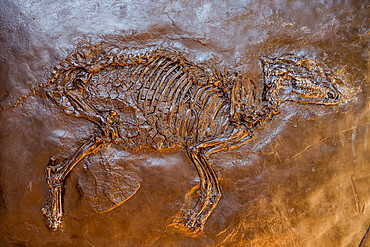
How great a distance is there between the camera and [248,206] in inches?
97.3

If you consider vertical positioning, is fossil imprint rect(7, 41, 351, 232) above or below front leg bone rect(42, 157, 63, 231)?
above

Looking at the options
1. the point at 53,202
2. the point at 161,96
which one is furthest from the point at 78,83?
the point at 53,202

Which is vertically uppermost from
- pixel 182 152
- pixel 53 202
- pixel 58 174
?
pixel 182 152

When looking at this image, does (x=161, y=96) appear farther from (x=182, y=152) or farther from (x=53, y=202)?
(x=53, y=202)

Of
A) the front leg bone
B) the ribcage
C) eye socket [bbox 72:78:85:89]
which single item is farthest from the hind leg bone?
eye socket [bbox 72:78:85:89]

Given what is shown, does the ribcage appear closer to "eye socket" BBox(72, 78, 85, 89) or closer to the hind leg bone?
"eye socket" BBox(72, 78, 85, 89)

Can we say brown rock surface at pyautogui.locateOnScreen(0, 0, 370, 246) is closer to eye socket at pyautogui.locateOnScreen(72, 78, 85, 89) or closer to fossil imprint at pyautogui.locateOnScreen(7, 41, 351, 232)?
fossil imprint at pyautogui.locateOnScreen(7, 41, 351, 232)

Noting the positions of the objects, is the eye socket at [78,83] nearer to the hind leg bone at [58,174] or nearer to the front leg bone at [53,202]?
the hind leg bone at [58,174]

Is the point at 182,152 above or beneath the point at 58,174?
above

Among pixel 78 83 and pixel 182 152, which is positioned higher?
pixel 78 83

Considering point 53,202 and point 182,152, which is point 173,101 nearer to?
point 182,152

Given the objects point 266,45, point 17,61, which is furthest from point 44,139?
point 266,45

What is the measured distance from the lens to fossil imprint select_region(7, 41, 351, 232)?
2303 mm

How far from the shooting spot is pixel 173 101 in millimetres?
2338
